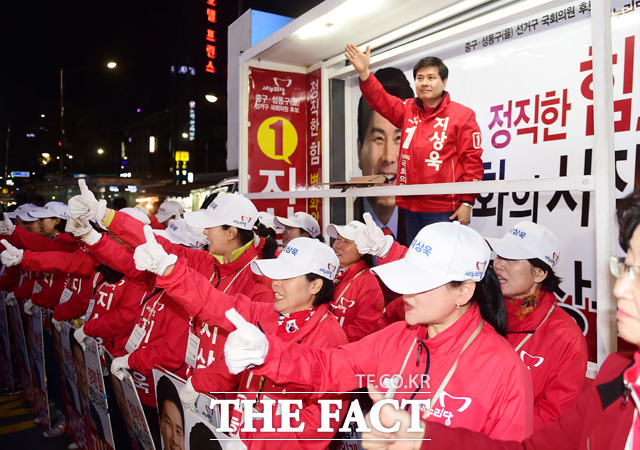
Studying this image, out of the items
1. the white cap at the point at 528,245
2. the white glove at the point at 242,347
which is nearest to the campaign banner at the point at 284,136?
the white cap at the point at 528,245

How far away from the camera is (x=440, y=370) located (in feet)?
6.19

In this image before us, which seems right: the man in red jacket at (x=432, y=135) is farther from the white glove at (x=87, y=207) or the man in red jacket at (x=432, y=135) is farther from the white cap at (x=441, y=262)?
the white glove at (x=87, y=207)

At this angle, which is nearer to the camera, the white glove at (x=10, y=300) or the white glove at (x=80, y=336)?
the white glove at (x=80, y=336)

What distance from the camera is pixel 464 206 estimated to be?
11.1 ft

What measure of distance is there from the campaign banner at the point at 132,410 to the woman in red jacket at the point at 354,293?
1.48 metres

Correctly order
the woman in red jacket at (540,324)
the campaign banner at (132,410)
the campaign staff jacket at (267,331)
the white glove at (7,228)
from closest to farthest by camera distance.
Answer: the campaign staff jacket at (267,331) → the woman in red jacket at (540,324) → the campaign banner at (132,410) → the white glove at (7,228)

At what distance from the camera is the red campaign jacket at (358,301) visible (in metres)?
3.76

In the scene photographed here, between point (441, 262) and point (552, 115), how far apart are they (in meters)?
2.35

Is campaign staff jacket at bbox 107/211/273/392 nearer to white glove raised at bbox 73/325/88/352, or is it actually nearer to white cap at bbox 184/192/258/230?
white cap at bbox 184/192/258/230

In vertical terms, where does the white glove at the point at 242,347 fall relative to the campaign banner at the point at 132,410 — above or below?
above

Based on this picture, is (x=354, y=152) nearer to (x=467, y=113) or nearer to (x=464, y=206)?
(x=467, y=113)

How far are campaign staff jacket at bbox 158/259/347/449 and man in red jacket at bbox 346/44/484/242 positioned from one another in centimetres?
151

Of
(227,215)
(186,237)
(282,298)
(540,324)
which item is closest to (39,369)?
(186,237)

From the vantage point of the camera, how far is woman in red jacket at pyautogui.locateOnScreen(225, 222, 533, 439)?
1.77 meters
